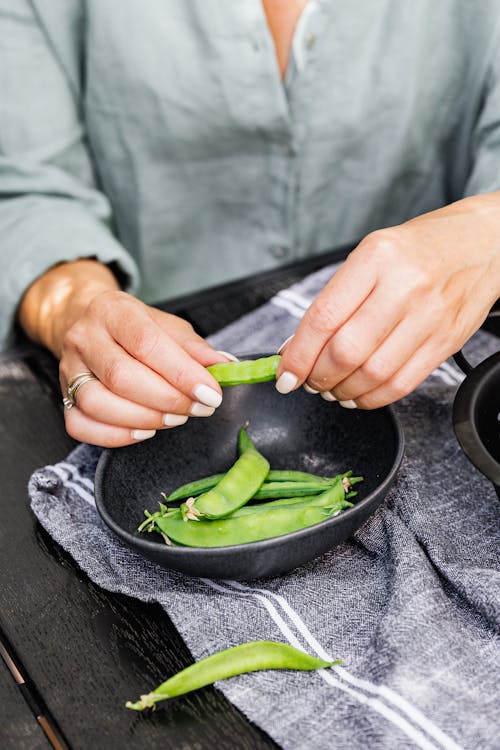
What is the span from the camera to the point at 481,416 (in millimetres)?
800

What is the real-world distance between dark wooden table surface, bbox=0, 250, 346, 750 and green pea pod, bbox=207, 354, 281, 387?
0.26 metres

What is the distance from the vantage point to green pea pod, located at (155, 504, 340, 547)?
2.62 feet

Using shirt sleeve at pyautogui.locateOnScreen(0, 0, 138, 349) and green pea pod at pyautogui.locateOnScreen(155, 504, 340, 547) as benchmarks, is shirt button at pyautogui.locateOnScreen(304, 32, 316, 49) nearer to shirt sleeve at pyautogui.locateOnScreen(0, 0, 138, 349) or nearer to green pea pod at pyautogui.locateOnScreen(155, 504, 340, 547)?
shirt sleeve at pyautogui.locateOnScreen(0, 0, 138, 349)

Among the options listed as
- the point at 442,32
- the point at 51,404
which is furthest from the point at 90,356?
the point at 442,32

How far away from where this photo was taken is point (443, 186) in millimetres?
1636

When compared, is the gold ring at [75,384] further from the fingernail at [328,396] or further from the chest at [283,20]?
the chest at [283,20]

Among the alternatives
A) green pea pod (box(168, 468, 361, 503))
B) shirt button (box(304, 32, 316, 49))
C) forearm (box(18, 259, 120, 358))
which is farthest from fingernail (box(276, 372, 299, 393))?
shirt button (box(304, 32, 316, 49))

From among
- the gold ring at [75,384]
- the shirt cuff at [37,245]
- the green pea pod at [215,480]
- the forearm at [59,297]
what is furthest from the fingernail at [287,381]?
the shirt cuff at [37,245]

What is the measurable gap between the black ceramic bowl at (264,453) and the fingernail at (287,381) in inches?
4.8

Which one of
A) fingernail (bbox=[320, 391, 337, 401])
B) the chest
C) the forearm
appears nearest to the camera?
fingernail (bbox=[320, 391, 337, 401])

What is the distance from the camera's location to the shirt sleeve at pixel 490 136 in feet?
4.33

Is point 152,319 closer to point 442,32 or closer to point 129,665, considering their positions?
point 129,665

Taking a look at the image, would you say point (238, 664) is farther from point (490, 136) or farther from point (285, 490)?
point (490, 136)

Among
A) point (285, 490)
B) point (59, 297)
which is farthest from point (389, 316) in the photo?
point (59, 297)
